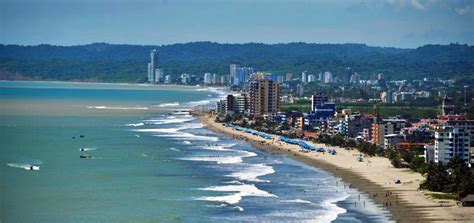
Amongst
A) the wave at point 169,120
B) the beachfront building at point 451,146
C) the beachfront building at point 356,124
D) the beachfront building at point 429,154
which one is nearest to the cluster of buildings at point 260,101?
the wave at point 169,120

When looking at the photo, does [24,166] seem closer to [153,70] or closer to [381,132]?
[381,132]

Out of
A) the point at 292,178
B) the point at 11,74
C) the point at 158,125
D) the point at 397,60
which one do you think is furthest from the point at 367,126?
the point at 11,74

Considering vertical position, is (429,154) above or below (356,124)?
below

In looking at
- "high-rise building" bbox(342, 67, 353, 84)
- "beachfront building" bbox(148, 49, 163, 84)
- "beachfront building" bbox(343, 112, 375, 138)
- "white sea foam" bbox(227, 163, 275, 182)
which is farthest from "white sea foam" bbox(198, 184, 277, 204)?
"beachfront building" bbox(148, 49, 163, 84)

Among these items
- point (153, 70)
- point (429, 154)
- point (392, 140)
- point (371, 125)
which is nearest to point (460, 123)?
point (392, 140)

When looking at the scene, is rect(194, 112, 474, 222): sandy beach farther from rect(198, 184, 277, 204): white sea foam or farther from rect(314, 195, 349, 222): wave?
rect(198, 184, 277, 204): white sea foam

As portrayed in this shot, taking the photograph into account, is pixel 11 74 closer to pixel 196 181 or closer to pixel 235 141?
pixel 235 141
